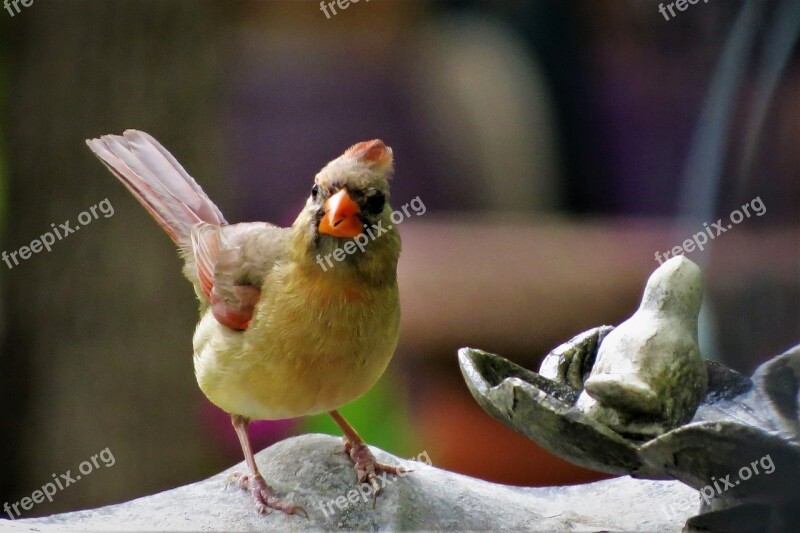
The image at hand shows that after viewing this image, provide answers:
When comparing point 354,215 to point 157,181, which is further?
point 157,181

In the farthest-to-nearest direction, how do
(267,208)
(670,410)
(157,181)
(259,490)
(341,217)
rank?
1. (267,208)
2. (157,181)
3. (259,490)
4. (341,217)
5. (670,410)

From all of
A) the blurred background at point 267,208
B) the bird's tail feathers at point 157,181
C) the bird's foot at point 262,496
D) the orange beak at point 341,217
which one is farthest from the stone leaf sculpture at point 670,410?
the blurred background at point 267,208

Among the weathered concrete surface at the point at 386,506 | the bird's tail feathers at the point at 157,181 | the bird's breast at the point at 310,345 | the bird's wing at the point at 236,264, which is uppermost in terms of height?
the bird's tail feathers at the point at 157,181

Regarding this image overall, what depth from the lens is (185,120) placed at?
287cm

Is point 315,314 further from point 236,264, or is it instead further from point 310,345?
point 236,264

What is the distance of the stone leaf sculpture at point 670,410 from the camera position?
45.1 inches

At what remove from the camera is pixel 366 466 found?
5.35 feet

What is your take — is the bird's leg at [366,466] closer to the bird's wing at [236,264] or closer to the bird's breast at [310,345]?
the bird's breast at [310,345]

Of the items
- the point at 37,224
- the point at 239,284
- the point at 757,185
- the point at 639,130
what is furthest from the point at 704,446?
the point at 37,224

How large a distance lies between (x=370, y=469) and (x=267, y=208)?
1.42 metres

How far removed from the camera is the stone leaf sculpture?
115 centimetres

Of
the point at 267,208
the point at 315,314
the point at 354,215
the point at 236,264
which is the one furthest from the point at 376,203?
the point at 267,208

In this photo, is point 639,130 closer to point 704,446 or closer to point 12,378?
point 704,446

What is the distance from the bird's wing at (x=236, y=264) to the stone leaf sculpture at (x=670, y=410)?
477mm
